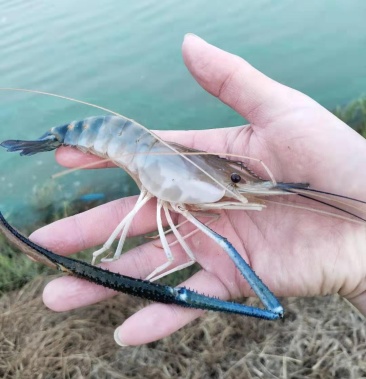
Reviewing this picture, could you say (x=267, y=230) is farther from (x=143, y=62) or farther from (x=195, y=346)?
(x=143, y=62)

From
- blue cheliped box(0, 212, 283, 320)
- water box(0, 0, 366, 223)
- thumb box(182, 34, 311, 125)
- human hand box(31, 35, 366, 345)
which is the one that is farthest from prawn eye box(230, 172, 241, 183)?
water box(0, 0, 366, 223)

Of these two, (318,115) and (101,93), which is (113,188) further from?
(318,115)

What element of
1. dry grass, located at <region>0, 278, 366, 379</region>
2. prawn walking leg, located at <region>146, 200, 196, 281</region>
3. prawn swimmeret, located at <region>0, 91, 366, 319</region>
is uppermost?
prawn swimmeret, located at <region>0, 91, 366, 319</region>

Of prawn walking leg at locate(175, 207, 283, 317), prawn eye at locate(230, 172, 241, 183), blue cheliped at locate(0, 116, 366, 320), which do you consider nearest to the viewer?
prawn walking leg at locate(175, 207, 283, 317)

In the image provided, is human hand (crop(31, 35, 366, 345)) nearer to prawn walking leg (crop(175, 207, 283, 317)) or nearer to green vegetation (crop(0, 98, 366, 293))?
prawn walking leg (crop(175, 207, 283, 317))

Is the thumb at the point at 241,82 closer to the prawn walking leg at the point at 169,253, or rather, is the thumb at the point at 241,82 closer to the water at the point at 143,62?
the prawn walking leg at the point at 169,253

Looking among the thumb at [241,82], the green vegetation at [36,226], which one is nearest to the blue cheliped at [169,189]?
the thumb at [241,82]

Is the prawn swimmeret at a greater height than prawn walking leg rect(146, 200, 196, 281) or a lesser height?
greater

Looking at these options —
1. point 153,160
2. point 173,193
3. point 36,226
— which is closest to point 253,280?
point 173,193
